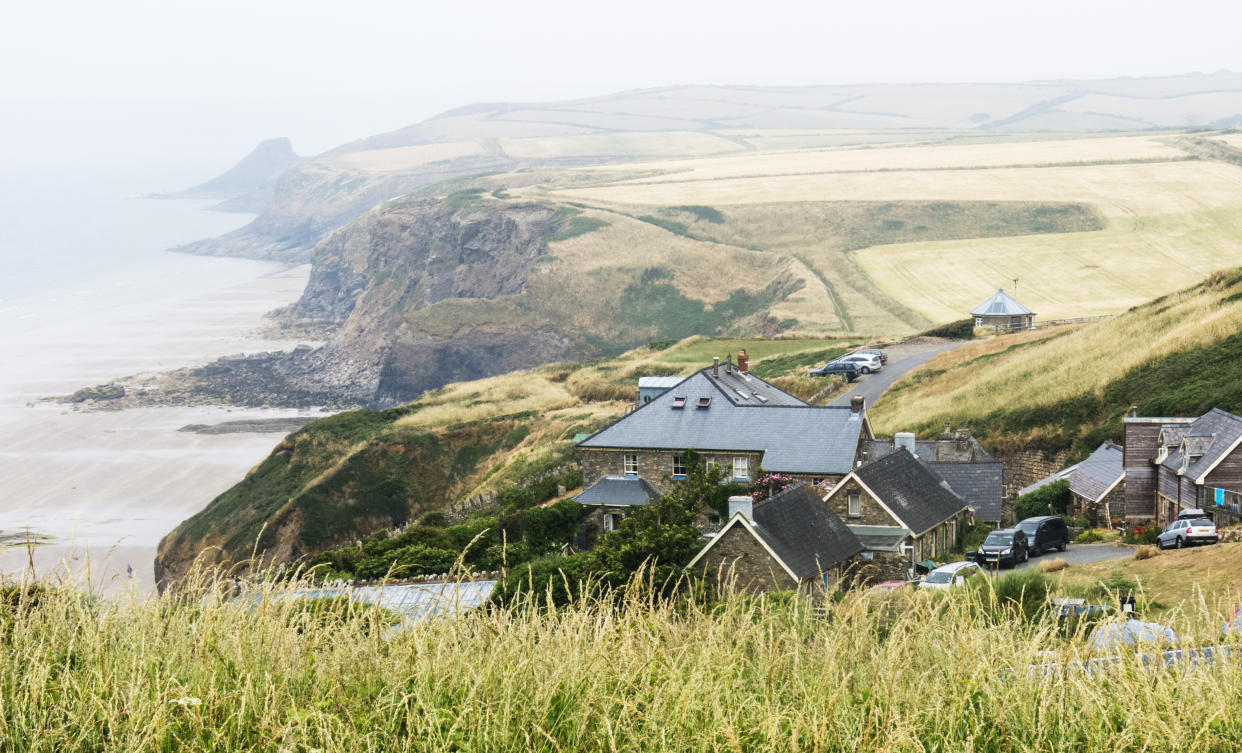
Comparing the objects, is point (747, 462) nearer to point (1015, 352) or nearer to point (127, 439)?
point (1015, 352)

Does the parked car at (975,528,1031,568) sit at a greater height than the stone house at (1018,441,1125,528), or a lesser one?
greater

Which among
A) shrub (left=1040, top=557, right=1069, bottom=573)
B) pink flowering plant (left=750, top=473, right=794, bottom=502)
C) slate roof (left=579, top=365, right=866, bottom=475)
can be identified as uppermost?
slate roof (left=579, top=365, right=866, bottom=475)

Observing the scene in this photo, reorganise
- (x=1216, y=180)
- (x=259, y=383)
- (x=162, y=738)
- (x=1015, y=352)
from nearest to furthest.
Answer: (x=162, y=738), (x=1015, y=352), (x=259, y=383), (x=1216, y=180)

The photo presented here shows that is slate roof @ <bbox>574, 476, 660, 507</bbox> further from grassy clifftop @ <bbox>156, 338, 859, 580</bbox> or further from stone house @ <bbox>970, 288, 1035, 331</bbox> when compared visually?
stone house @ <bbox>970, 288, 1035, 331</bbox>

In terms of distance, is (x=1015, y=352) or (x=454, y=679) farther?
(x=1015, y=352)

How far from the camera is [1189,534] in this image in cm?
3316

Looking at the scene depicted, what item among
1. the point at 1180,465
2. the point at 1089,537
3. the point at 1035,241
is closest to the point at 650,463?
the point at 1089,537

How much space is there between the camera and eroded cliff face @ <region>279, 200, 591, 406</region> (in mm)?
143375

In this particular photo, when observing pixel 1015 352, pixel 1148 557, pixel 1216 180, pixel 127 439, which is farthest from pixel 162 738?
pixel 1216 180

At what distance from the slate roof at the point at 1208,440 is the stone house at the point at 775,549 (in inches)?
462

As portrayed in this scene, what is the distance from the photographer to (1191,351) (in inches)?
2292

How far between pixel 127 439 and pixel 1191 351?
78.6 m

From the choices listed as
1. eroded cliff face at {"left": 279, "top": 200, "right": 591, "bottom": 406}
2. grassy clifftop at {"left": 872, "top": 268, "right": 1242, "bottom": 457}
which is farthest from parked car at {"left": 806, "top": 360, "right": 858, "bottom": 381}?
eroded cliff face at {"left": 279, "top": 200, "right": 591, "bottom": 406}

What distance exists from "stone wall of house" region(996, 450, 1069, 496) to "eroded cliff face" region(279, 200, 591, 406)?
89077 mm
